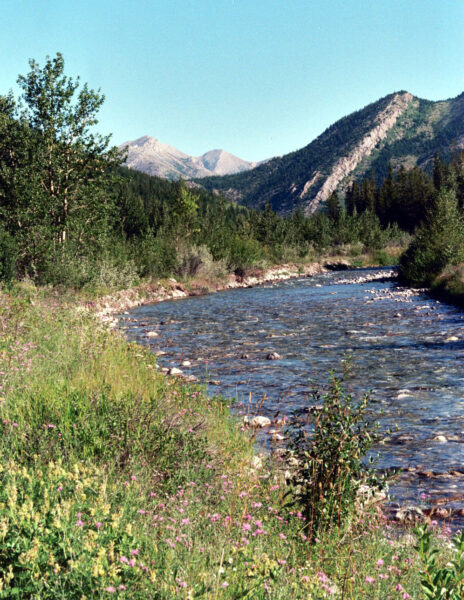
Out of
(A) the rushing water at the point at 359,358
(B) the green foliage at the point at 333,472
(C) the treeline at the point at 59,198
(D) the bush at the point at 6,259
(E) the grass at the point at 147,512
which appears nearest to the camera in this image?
(E) the grass at the point at 147,512

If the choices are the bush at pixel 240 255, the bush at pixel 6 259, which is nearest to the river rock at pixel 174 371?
the bush at pixel 6 259

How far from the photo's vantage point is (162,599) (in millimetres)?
2371

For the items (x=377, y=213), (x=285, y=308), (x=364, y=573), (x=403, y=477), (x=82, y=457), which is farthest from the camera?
(x=377, y=213)

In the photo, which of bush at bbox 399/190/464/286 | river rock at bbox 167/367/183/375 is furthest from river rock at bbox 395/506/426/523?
bush at bbox 399/190/464/286

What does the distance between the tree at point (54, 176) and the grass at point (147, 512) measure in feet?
67.4

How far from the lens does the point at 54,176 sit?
94.4 feet

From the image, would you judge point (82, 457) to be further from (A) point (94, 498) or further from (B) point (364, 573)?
(B) point (364, 573)

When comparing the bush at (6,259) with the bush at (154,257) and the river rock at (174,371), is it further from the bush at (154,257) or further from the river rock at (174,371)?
the bush at (154,257)

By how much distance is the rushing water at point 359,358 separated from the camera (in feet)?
23.4

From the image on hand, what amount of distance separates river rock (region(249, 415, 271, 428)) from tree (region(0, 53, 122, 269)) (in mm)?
18991

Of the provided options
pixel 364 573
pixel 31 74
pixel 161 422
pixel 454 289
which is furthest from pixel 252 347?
pixel 31 74

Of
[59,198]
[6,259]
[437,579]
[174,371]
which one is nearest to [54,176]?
[59,198]

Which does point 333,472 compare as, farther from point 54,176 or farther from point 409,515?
point 54,176

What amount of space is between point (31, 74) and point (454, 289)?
25.4 m
